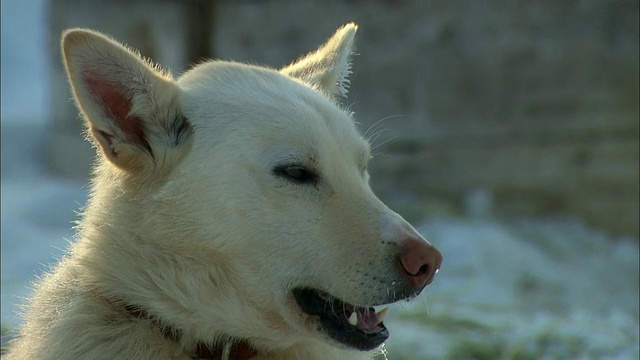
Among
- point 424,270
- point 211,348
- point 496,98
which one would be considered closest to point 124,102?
point 211,348

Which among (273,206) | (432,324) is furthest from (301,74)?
(432,324)

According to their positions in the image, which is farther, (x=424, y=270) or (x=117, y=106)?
(x=117, y=106)

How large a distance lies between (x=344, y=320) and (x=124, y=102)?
120 cm

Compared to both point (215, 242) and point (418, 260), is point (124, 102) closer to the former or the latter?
point (215, 242)

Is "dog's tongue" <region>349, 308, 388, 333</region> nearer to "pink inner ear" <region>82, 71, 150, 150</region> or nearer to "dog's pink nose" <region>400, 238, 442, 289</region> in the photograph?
"dog's pink nose" <region>400, 238, 442, 289</region>

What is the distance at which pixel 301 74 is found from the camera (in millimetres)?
4477

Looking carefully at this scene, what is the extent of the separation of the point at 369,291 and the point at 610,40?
31.6 ft

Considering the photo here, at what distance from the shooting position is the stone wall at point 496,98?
39.4ft

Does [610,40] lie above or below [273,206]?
above

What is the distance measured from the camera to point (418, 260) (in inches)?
131

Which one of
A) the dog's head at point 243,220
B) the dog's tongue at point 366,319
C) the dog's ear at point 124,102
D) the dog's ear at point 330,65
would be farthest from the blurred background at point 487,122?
the dog's ear at point 124,102

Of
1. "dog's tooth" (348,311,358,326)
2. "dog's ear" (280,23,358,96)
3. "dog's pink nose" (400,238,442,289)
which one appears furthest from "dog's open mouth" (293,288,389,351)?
"dog's ear" (280,23,358,96)

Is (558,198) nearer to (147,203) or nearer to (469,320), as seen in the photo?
(469,320)

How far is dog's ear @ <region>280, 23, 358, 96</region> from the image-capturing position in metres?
4.43
